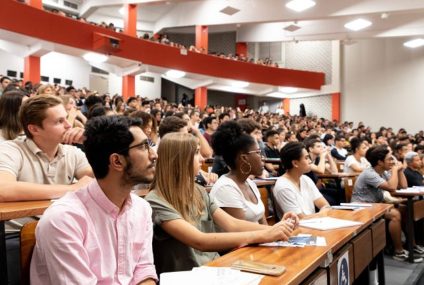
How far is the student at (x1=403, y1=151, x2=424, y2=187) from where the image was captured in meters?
5.85

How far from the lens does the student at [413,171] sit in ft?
19.2

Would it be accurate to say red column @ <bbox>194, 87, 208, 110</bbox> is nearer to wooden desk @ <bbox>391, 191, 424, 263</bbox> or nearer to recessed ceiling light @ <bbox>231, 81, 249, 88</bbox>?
recessed ceiling light @ <bbox>231, 81, 249, 88</bbox>

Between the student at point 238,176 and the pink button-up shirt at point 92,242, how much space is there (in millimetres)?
1117

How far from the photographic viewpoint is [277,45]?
2178 centimetres

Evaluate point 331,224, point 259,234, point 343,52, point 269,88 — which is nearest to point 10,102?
point 259,234

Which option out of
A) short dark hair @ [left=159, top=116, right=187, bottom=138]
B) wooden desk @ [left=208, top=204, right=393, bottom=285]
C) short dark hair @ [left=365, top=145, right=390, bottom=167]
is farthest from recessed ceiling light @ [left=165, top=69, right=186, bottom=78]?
wooden desk @ [left=208, top=204, right=393, bottom=285]

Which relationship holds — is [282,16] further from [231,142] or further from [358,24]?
[231,142]

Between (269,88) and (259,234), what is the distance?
58.0 ft

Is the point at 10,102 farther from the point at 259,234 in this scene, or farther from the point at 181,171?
the point at 259,234

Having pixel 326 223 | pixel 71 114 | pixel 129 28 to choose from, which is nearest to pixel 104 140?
pixel 326 223

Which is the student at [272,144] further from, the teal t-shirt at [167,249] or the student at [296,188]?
the teal t-shirt at [167,249]

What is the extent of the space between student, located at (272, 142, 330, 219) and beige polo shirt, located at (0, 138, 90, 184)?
1711mm

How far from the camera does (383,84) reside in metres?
19.4

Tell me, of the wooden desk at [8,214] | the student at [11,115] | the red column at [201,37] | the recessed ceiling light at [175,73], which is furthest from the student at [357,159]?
the red column at [201,37]
